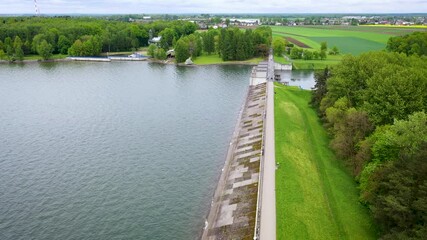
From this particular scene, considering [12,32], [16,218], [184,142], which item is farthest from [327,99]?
[12,32]

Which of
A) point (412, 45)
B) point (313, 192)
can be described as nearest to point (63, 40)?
point (412, 45)

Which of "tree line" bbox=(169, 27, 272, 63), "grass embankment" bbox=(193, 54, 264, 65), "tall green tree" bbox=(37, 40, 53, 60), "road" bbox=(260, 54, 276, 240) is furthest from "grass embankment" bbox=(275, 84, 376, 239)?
"tall green tree" bbox=(37, 40, 53, 60)

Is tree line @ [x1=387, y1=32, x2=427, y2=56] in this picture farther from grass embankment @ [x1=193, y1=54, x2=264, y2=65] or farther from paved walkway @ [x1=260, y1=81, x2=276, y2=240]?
paved walkway @ [x1=260, y1=81, x2=276, y2=240]

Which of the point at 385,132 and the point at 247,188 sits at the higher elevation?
the point at 385,132

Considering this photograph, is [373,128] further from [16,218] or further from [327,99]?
[16,218]

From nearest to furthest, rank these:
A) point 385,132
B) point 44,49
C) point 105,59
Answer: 1. point 385,132
2. point 44,49
3. point 105,59

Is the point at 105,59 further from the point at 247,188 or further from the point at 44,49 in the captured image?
the point at 247,188

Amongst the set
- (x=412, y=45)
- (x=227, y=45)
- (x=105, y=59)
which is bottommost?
(x=105, y=59)

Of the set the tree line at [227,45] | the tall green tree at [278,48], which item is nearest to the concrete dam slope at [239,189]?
the tree line at [227,45]
